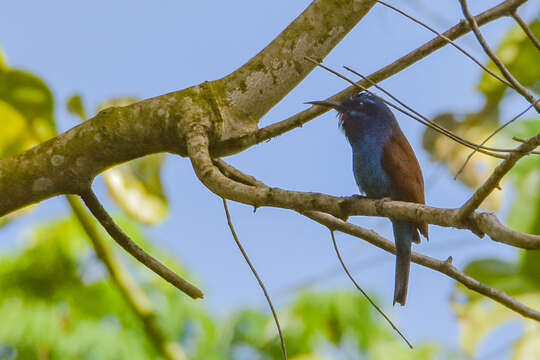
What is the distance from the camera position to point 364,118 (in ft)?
13.9

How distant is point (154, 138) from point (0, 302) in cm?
457

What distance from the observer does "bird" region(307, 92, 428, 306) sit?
11.9 feet

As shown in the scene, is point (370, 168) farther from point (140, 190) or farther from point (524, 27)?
point (524, 27)

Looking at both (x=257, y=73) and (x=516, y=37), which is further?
(x=516, y=37)

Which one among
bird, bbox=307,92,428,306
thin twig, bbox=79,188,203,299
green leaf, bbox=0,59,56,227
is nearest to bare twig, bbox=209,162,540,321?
thin twig, bbox=79,188,203,299

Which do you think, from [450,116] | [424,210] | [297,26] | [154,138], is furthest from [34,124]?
Answer: [424,210]

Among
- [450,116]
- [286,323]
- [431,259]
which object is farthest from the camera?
[286,323]

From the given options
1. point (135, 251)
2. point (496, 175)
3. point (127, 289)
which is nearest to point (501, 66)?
point (496, 175)

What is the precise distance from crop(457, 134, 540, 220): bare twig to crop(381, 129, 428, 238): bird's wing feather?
1.69 metres

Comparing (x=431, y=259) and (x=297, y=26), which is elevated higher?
(x=297, y=26)

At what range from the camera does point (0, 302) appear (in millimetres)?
6855

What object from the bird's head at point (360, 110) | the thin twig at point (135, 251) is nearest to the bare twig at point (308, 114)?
the thin twig at point (135, 251)

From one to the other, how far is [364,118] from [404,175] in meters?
0.58

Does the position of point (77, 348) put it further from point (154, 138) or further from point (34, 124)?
point (154, 138)
